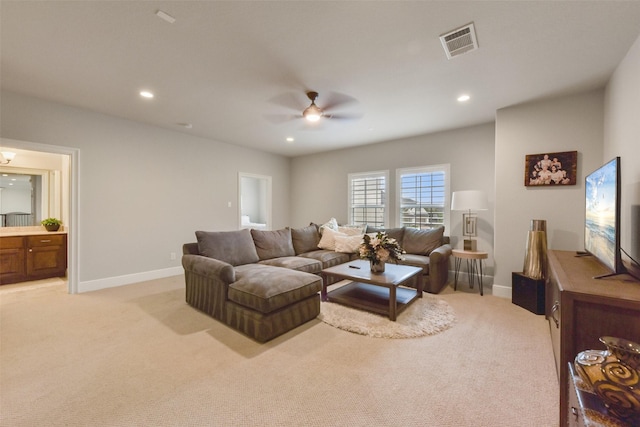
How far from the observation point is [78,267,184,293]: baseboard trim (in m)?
3.76

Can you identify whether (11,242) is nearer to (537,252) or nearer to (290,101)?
(290,101)

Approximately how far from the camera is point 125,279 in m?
4.12

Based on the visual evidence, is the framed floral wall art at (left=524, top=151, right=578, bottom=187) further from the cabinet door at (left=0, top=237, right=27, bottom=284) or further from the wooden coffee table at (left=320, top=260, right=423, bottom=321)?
the cabinet door at (left=0, top=237, right=27, bottom=284)

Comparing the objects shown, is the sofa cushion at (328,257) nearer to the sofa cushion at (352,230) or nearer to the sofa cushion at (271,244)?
the sofa cushion at (271,244)

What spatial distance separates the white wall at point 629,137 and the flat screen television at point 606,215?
24 centimetres

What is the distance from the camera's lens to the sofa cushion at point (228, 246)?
328 centimetres

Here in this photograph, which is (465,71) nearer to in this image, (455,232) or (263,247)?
(455,232)

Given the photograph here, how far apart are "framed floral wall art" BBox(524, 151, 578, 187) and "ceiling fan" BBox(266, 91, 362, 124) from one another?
7.73ft

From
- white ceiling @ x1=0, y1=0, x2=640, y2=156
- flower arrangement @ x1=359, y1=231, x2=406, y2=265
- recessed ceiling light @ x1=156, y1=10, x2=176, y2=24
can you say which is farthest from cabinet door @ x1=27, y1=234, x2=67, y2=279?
flower arrangement @ x1=359, y1=231, x2=406, y2=265

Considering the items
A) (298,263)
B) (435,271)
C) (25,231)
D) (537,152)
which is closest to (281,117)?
(298,263)

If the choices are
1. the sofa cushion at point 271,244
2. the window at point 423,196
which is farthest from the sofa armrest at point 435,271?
the sofa cushion at point 271,244

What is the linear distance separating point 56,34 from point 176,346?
273 centimetres

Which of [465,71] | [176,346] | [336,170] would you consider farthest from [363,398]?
[336,170]

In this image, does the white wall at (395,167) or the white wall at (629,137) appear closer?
the white wall at (629,137)
